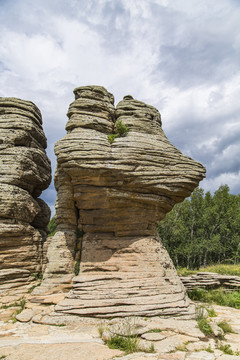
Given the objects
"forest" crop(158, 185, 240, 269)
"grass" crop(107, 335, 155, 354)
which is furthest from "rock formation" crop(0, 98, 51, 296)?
"forest" crop(158, 185, 240, 269)

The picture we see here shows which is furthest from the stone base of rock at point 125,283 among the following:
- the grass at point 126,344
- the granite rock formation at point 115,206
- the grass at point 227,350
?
the grass at point 227,350

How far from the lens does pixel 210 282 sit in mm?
21781

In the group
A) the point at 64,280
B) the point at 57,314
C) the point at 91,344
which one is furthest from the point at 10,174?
the point at 91,344

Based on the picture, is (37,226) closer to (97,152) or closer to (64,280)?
(64,280)

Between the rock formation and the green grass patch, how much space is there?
12904 millimetres

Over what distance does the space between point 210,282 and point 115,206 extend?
40.7 feet

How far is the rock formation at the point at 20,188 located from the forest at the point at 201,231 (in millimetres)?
31783

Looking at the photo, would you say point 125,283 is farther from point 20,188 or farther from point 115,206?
point 20,188

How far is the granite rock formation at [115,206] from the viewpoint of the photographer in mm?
14328

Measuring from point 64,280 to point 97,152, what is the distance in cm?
875

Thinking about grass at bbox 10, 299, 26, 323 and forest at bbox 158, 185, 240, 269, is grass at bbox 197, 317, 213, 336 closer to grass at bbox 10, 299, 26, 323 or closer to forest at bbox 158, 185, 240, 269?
grass at bbox 10, 299, 26, 323

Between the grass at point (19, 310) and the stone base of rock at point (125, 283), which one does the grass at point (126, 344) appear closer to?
the stone base of rock at point (125, 283)

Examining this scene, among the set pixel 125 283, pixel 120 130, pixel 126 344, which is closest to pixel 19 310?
pixel 125 283

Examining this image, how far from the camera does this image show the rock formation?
666 inches
